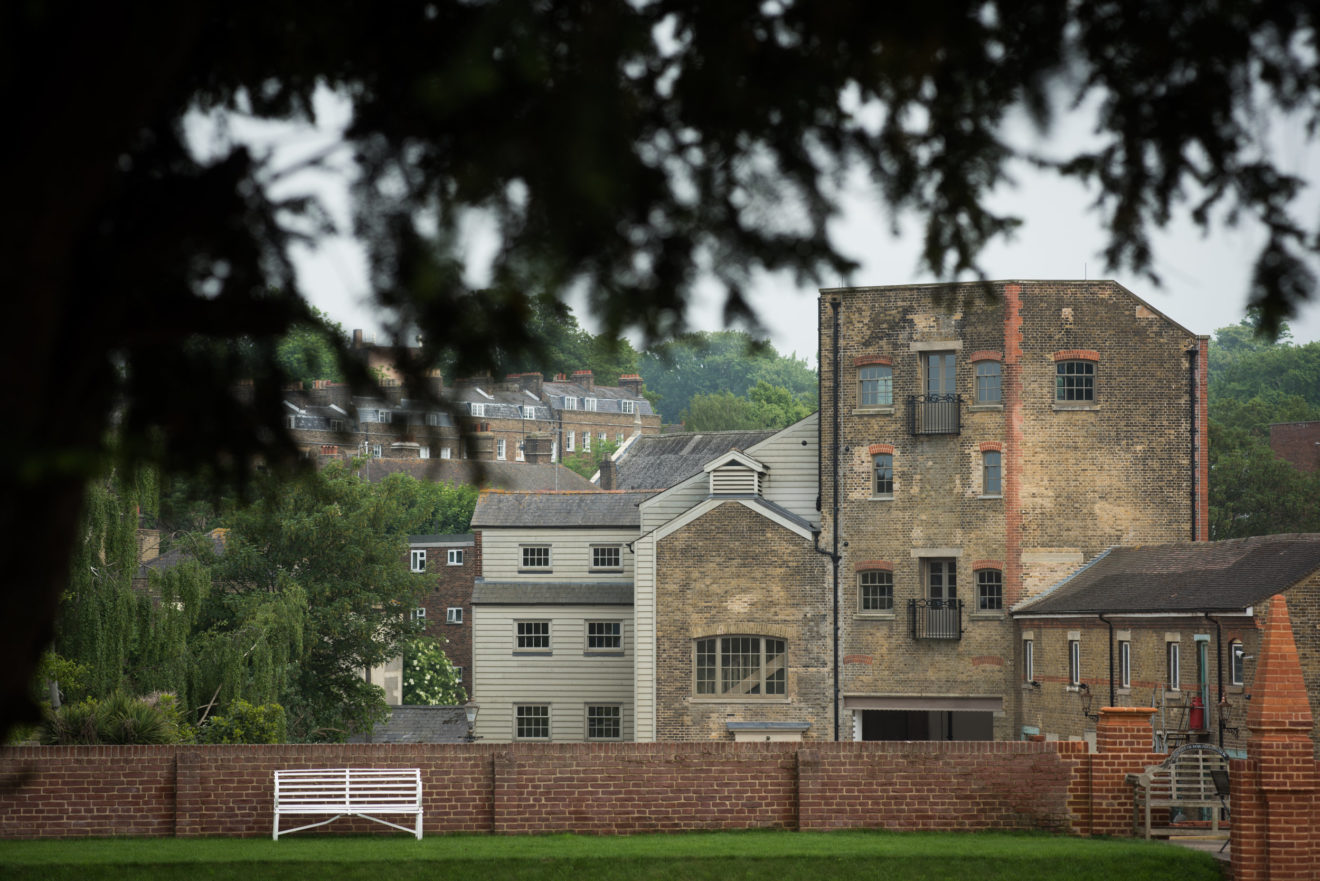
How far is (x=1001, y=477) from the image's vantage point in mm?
38656

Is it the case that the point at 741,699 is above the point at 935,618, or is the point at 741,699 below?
below

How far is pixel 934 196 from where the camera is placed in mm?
7211

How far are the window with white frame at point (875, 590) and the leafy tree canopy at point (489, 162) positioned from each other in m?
32.5

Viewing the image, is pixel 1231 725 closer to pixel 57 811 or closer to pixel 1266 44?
pixel 57 811

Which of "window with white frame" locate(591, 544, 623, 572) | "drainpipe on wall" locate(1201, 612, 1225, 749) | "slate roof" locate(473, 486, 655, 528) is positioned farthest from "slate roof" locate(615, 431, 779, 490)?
"drainpipe on wall" locate(1201, 612, 1225, 749)

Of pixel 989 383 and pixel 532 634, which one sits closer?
pixel 989 383

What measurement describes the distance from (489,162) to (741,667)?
3482cm

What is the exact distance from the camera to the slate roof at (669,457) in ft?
228

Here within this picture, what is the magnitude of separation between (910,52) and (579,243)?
134cm

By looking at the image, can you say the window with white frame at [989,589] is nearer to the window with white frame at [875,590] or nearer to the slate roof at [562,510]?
the window with white frame at [875,590]

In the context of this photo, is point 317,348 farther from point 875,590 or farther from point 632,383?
point 632,383

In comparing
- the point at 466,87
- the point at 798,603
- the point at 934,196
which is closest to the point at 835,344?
the point at 798,603

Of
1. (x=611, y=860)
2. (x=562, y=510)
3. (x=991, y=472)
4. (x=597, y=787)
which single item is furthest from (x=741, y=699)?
(x=611, y=860)

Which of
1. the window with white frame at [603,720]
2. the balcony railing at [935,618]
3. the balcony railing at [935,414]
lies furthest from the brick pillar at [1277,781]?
the window with white frame at [603,720]
